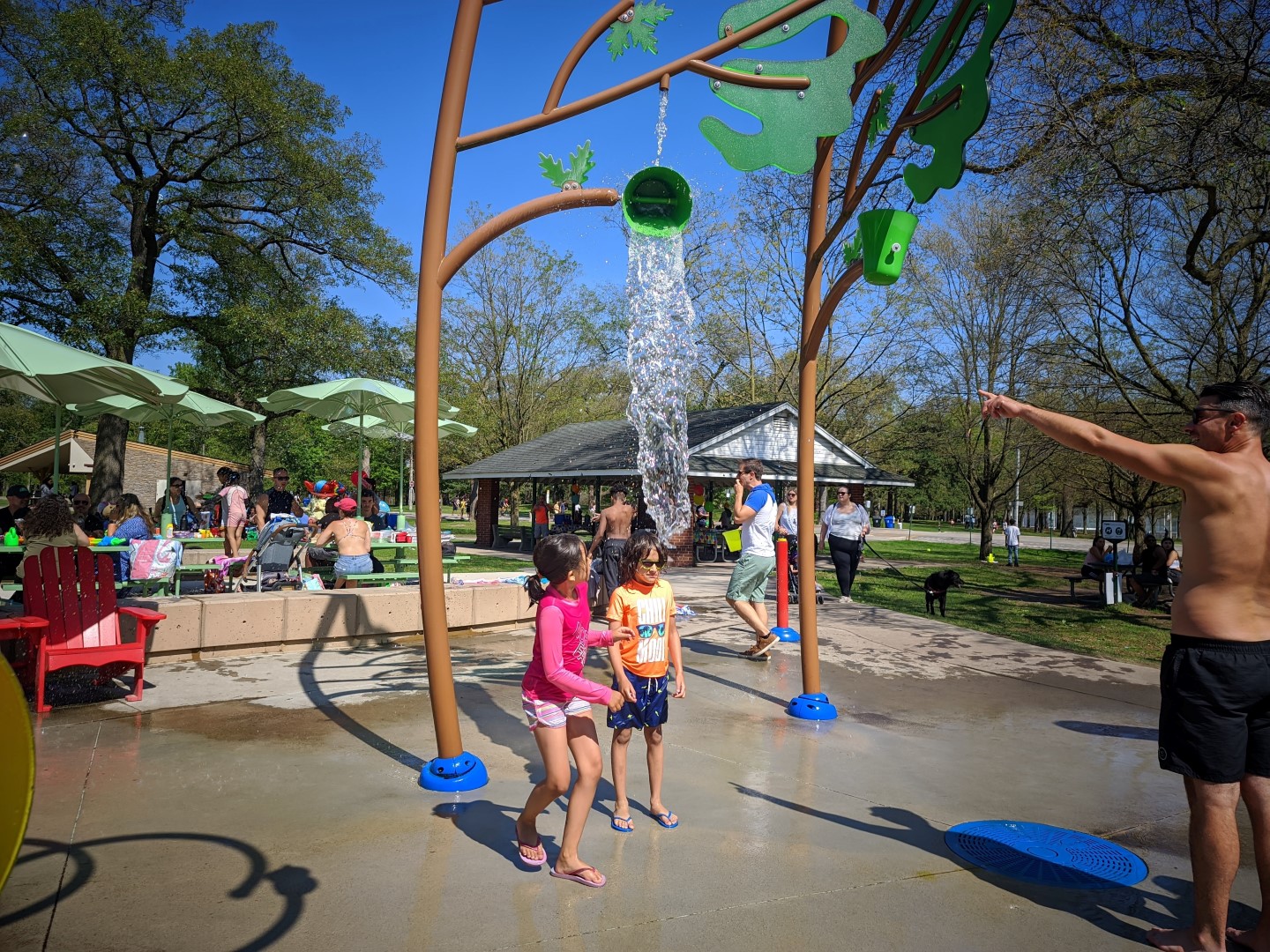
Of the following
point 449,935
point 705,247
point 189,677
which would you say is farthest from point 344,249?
point 449,935

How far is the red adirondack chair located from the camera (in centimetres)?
587

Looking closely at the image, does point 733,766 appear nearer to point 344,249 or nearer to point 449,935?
point 449,935

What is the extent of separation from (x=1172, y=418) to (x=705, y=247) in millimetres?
18829

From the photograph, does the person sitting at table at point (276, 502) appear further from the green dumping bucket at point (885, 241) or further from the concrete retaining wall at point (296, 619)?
the green dumping bucket at point (885, 241)

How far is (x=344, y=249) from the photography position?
2272 centimetres

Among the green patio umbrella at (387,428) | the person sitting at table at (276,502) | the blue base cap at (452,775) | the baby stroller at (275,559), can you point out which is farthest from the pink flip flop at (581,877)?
the green patio umbrella at (387,428)

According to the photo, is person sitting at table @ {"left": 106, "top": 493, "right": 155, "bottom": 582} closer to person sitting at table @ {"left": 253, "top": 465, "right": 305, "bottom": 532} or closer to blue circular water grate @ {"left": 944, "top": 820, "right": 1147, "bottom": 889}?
person sitting at table @ {"left": 253, "top": 465, "right": 305, "bottom": 532}

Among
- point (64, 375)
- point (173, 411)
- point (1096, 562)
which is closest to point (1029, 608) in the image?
point (1096, 562)

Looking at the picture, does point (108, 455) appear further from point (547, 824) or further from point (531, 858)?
point (531, 858)

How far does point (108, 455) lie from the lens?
1939 cm

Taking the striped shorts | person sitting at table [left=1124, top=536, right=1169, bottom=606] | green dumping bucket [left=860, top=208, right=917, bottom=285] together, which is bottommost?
person sitting at table [left=1124, top=536, right=1169, bottom=606]

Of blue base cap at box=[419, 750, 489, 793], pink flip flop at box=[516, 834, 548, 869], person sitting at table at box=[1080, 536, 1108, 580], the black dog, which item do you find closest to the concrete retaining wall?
blue base cap at box=[419, 750, 489, 793]

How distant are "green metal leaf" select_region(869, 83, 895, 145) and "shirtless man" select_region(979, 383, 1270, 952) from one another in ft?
11.7

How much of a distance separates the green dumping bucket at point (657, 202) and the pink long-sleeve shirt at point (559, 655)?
234 cm
